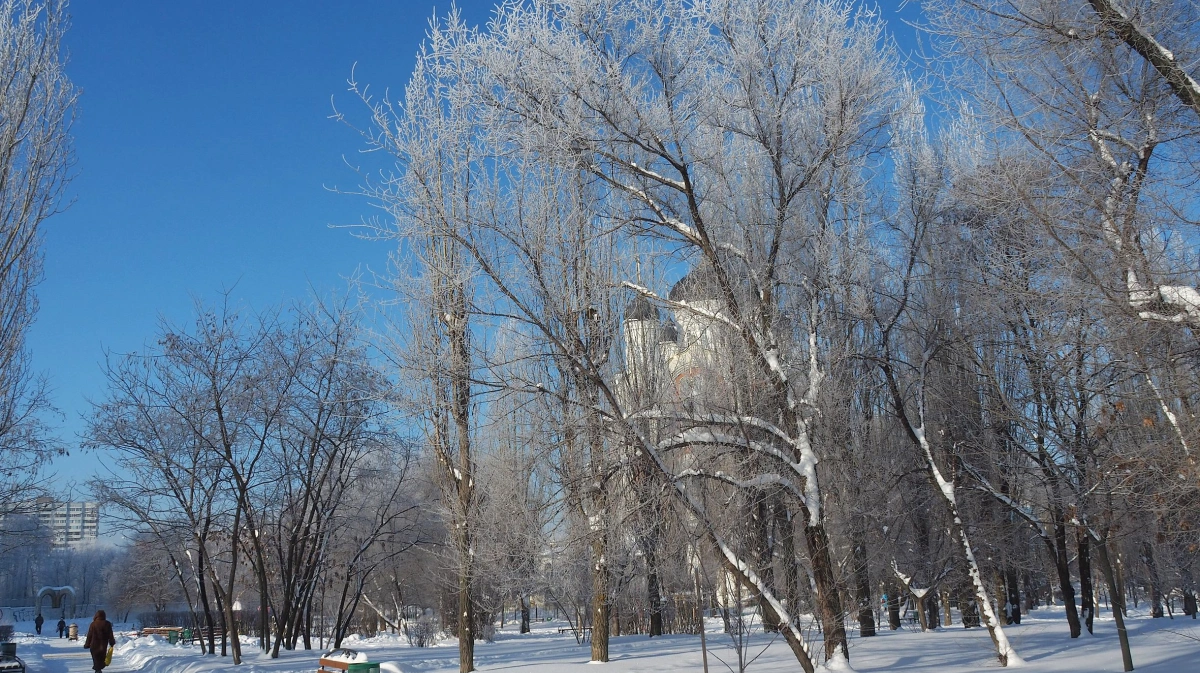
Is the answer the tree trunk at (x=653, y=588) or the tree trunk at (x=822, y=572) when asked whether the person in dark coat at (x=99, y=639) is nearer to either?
the tree trunk at (x=653, y=588)

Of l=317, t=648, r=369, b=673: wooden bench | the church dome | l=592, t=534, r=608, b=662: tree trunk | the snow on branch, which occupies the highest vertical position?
the snow on branch

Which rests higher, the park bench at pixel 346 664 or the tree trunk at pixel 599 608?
the tree trunk at pixel 599 608

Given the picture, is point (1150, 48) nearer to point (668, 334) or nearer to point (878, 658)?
point (668, 334)

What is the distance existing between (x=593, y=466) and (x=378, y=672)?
4.99 meters

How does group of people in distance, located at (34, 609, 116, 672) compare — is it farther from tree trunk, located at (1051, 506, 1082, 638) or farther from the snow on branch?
tree trunk, located at (1051, 506, 1082, 638)

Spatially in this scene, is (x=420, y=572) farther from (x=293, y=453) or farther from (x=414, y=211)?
(x=414, y=211)

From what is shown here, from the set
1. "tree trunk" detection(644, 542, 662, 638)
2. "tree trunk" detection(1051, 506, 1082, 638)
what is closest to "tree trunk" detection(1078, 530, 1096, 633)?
"tree trunk" detection(1051, 506, 1082, 638)

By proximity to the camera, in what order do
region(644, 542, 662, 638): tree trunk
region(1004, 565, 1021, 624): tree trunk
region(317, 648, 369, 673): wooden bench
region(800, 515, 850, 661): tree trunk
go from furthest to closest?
1. region(1004, 565, 1021, 624): tree trunk
2. region(317, 648, 369, 673): wooden bench
3. region(644, 542, 662, 638): tree trunk
4. region(800, 515, 850, 661): tree trunk

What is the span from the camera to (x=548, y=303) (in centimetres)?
964

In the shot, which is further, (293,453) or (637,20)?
(293,453)

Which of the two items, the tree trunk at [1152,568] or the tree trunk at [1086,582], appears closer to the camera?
the tree trunk at [1086,582]

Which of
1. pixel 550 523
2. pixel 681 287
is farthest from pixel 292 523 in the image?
pixel 681 287

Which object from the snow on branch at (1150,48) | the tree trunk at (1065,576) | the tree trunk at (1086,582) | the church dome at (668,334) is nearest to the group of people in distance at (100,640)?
the church dome at (668,334)

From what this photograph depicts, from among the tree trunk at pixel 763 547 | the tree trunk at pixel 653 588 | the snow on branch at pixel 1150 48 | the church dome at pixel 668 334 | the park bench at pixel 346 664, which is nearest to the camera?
the snow on branch at pixel 1150 48
